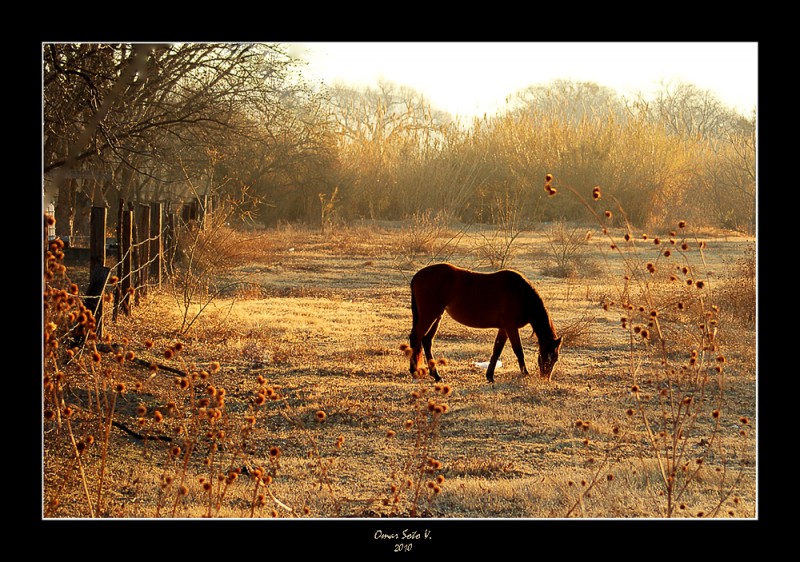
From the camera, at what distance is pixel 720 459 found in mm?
5832

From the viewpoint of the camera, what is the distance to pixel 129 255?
414 inches

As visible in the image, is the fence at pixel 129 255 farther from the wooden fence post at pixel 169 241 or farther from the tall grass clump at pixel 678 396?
the tall grass clump at pixel 678 396

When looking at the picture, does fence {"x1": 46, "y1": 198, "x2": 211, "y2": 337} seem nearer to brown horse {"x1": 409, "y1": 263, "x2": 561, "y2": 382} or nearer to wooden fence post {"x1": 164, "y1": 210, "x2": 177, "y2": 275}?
wooden fence post {"x1": 164, "y1": 210, "x2": 177, "y2": 275}

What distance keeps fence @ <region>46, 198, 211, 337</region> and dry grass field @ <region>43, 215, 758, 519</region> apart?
0.30 metres

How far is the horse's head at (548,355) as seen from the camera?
760 centimetres

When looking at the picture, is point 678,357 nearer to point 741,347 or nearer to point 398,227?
point 741,347

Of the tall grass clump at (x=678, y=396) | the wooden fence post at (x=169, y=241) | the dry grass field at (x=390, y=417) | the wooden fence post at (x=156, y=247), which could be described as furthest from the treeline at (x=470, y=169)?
the tall grass clump at (x=678, y=396)

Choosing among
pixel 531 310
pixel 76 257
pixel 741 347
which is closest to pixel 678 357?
pixel 741 347

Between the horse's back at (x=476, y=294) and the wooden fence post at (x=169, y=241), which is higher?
the wooden fence post at (x=169, y=241)

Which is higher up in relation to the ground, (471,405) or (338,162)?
(338,162)

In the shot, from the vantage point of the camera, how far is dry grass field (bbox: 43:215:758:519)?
188 inches

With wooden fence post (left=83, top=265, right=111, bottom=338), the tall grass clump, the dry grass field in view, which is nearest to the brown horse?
the dry grass field

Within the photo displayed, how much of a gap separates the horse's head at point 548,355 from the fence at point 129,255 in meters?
3.18

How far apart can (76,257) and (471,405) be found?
8325 mm
